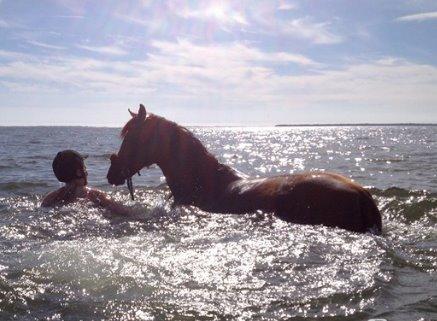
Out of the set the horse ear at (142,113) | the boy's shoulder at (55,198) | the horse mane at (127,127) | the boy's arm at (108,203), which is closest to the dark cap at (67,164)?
the boy's shoulder at (55,198)

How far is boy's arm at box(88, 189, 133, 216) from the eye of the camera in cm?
704

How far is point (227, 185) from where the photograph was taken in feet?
22.2

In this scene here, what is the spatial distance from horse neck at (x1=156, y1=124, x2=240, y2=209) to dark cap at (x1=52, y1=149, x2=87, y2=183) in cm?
123

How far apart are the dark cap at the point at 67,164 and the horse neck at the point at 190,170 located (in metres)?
1.23

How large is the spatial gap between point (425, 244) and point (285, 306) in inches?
89.7

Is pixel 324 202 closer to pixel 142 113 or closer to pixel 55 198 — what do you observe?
pixel 142 113

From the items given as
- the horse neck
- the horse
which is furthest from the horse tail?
the horse neck

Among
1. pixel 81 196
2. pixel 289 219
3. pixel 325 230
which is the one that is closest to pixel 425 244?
pixel 325 230

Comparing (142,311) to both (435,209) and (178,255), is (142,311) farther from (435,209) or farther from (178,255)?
(435,209)

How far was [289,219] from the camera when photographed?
5305 mm

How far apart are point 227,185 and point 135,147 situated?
4.97 ft

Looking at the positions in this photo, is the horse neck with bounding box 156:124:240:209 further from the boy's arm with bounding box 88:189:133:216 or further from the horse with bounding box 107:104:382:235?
the boy's arm with bounding box 88:189:133:216

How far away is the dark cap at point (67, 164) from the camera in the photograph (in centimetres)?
753

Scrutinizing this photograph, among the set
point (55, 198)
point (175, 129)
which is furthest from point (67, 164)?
point (175, 129)
